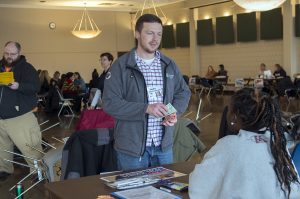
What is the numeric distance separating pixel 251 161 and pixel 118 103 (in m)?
1.11

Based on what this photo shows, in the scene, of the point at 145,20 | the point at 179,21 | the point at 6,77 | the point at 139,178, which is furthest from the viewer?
the point at 179,21

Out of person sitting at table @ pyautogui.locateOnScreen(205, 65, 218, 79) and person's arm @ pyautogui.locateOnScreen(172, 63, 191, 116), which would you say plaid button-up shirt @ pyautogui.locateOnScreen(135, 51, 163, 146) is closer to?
person's arm @ pyautogui.locateOnScreen(172, 63, 191, 116)

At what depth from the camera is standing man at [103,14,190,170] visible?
2510mm

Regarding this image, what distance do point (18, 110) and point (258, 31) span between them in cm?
1387

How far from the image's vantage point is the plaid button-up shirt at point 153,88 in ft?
8.51

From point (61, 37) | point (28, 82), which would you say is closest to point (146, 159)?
point (28, 82)

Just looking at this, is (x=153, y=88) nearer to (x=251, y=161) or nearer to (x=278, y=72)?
(x=251, y=161)

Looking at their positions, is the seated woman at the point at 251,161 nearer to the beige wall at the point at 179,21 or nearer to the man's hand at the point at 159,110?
the man's hand at the point at 159,110

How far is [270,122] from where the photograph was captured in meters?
1.60

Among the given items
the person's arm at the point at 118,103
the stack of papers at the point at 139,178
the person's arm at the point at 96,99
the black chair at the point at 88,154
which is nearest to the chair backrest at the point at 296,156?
the stack of papers at the point at 139,178

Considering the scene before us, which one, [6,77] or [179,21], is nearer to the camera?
[6,77]

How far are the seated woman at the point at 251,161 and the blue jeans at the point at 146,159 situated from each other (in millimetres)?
976

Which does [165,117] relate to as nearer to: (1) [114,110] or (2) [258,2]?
(1) [114,110]

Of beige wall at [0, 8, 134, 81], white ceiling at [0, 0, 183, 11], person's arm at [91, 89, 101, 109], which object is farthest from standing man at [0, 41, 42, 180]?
beige wall at [0, 8, 134, 81]
